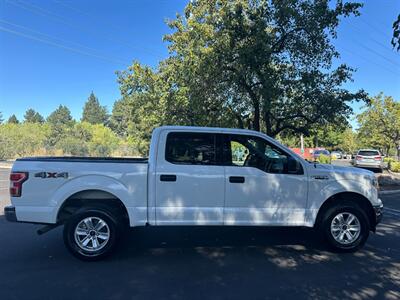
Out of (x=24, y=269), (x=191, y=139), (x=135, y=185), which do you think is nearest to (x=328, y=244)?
(x=191, y=139)

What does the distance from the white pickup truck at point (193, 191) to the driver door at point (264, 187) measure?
15mm

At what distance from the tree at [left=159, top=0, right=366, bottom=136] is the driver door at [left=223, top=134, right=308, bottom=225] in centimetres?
637

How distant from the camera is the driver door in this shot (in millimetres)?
5652

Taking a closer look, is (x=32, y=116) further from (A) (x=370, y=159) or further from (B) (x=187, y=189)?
(B) (x=187, y=189)

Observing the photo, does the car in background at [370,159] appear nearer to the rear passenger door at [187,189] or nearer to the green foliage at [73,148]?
the rear passenger door at [187,189]

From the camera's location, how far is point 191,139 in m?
5.82

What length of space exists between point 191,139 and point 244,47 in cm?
689

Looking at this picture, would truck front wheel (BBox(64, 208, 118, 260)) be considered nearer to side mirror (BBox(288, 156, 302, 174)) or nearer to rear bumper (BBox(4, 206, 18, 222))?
rear bumper (BBox(4, 206, 18, 222))

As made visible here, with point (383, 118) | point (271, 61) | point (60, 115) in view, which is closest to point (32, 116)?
point (60, 115)

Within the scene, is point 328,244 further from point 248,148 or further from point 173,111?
point 173,111

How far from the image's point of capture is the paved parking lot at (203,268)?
169 inches

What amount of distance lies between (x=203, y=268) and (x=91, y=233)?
173 centimetres

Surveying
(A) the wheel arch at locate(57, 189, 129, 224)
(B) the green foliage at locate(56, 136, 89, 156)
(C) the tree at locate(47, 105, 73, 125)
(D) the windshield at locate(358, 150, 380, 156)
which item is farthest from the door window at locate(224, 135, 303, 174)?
(C) the tree at locate(47, 105, 73, 125)

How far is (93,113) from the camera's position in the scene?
142000 mm
